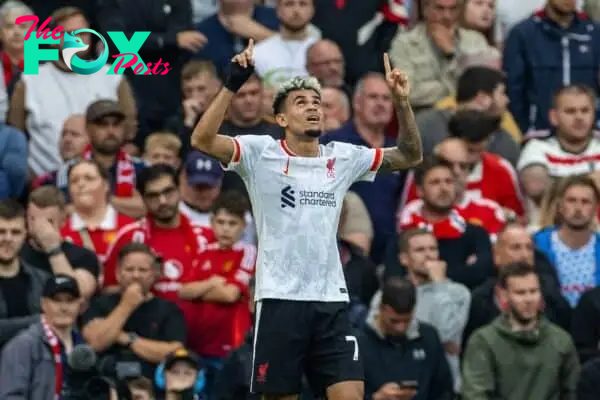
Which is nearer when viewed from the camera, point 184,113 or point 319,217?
point 319,217

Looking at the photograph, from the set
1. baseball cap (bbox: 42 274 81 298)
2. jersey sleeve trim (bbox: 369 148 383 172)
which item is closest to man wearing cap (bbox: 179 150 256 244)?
baseball cap (bbox: 42 274 81 298)

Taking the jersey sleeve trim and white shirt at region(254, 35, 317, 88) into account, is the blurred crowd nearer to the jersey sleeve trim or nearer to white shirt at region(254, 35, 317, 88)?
white shirt at region(254, 35, 317, 88)

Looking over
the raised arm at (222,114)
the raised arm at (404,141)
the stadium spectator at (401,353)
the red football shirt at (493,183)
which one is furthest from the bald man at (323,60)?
the raised arm at (222,114)

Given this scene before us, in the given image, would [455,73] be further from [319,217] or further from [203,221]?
[319,217]

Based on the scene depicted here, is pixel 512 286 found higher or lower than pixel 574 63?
lower

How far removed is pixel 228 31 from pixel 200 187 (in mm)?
2462

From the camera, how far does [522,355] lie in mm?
13414

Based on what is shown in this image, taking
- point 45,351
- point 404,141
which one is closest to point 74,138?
point 45,351

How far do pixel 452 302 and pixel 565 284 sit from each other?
1.22 m

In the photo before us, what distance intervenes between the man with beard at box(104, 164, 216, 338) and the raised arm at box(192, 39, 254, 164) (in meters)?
3.56

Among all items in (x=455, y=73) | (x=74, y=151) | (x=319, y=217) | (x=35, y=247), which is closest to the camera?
(x=319, y=217)

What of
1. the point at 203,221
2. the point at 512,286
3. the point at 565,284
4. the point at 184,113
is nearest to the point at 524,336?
the point at 512,286

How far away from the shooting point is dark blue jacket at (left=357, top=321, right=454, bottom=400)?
522 inches

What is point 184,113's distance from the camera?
16094 mm
